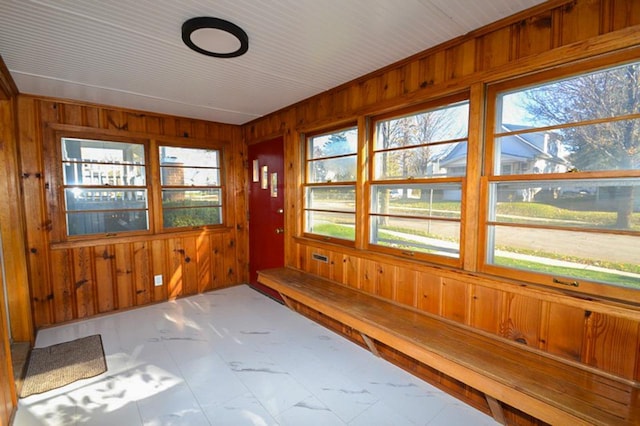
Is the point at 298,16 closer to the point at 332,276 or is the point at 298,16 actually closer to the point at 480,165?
the point at 480,165

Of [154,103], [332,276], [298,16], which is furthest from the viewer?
[154,103]

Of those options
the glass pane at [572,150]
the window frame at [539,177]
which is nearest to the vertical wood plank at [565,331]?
the window frame at [539,177]

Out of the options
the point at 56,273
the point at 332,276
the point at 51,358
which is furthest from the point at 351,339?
the point at 56,273

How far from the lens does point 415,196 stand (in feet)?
7.73

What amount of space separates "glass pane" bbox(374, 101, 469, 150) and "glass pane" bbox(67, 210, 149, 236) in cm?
300

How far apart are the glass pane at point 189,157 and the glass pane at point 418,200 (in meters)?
2.62

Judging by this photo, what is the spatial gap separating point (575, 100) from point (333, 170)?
1.96 meters

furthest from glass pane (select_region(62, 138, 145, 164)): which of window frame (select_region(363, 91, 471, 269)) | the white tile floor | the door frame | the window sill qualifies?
window frame (select_region(363, 91, 471, 269))

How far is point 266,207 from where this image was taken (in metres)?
4.04

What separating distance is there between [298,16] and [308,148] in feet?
5.75

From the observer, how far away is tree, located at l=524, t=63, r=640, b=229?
142cm

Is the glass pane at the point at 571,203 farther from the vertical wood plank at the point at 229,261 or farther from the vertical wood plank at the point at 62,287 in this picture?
the vertical wood plank at the point at 62,287

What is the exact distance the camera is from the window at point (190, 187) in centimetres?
382

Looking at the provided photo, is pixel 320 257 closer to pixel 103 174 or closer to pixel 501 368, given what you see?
pixel 501 368
